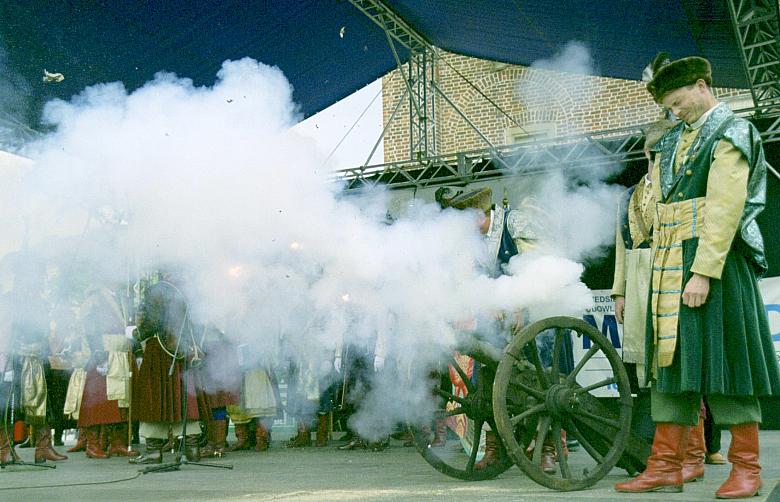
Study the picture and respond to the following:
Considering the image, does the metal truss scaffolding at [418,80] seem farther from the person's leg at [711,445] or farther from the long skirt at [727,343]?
the long skirt at [727,343]

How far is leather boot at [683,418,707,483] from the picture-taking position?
3857 mm

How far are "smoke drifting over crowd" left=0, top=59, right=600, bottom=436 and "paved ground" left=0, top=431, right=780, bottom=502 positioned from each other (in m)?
0.52

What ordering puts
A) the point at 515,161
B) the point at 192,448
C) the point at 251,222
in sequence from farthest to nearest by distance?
the point at 515,161, the point at 192,448, the point at 251,222

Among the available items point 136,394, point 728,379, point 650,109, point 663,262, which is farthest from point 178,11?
point 650,109

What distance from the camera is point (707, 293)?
10.4 feet

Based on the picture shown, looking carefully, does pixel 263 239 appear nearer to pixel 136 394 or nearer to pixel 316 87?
pixel 136 394

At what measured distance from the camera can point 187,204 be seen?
14.9ft

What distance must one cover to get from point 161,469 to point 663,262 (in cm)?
355

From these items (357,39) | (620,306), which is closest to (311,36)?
(357,39)

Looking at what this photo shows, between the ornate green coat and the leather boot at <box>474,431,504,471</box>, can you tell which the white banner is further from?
the ornate green coat

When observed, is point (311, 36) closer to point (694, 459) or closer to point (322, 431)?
point (322, 431)

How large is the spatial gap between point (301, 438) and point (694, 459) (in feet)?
14.9

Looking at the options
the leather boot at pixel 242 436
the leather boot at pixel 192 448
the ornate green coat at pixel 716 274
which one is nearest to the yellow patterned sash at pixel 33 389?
the leather boot at pixel 192 448

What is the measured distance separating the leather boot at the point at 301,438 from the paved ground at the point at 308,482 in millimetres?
1132
